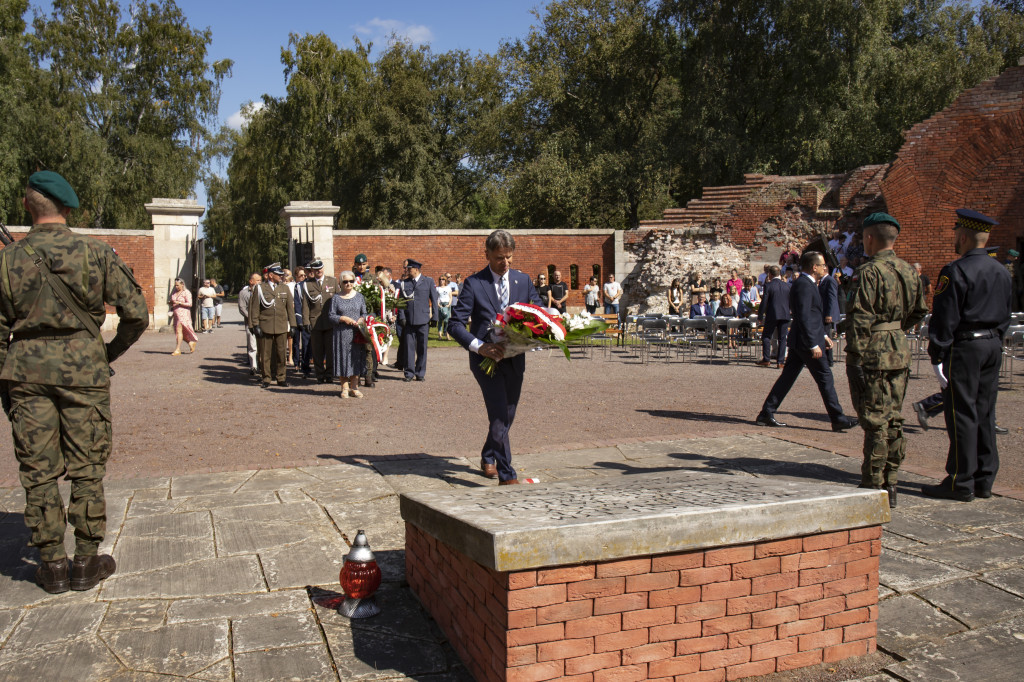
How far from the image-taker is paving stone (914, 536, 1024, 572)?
4359mm

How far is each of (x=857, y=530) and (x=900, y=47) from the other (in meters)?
39.9

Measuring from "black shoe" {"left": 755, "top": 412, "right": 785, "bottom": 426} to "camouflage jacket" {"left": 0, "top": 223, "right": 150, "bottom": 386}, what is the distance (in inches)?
265

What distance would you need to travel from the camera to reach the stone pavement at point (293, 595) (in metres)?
3.29

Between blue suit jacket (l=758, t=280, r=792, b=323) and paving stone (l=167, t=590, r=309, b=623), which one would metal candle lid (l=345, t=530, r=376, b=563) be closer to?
paving stone (l=167, t=590, r=309, b=623)

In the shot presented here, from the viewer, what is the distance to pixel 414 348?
42.8 ft

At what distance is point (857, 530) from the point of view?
3.29 m

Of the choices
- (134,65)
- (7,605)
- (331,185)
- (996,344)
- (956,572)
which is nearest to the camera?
(7,605)

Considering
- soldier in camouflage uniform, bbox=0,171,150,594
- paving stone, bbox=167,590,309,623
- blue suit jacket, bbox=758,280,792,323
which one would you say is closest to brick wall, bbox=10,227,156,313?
blue suit jacket, bbox=758,280,792,323

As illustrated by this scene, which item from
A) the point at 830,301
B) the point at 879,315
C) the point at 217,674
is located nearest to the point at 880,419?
the point at 879,315

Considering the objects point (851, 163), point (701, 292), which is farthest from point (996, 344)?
point (851, 163)

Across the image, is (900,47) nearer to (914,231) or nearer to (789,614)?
(914,231)

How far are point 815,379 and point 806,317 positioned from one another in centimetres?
68

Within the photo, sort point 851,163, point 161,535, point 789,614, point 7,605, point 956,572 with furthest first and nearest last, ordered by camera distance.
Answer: point 851,163, point 161,535, point 956,572, point 7,605, point 789,614

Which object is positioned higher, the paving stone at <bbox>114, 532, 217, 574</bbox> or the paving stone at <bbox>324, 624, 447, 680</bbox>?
the paving stone at <bbox>114, 532, 217, 574</bbox>
